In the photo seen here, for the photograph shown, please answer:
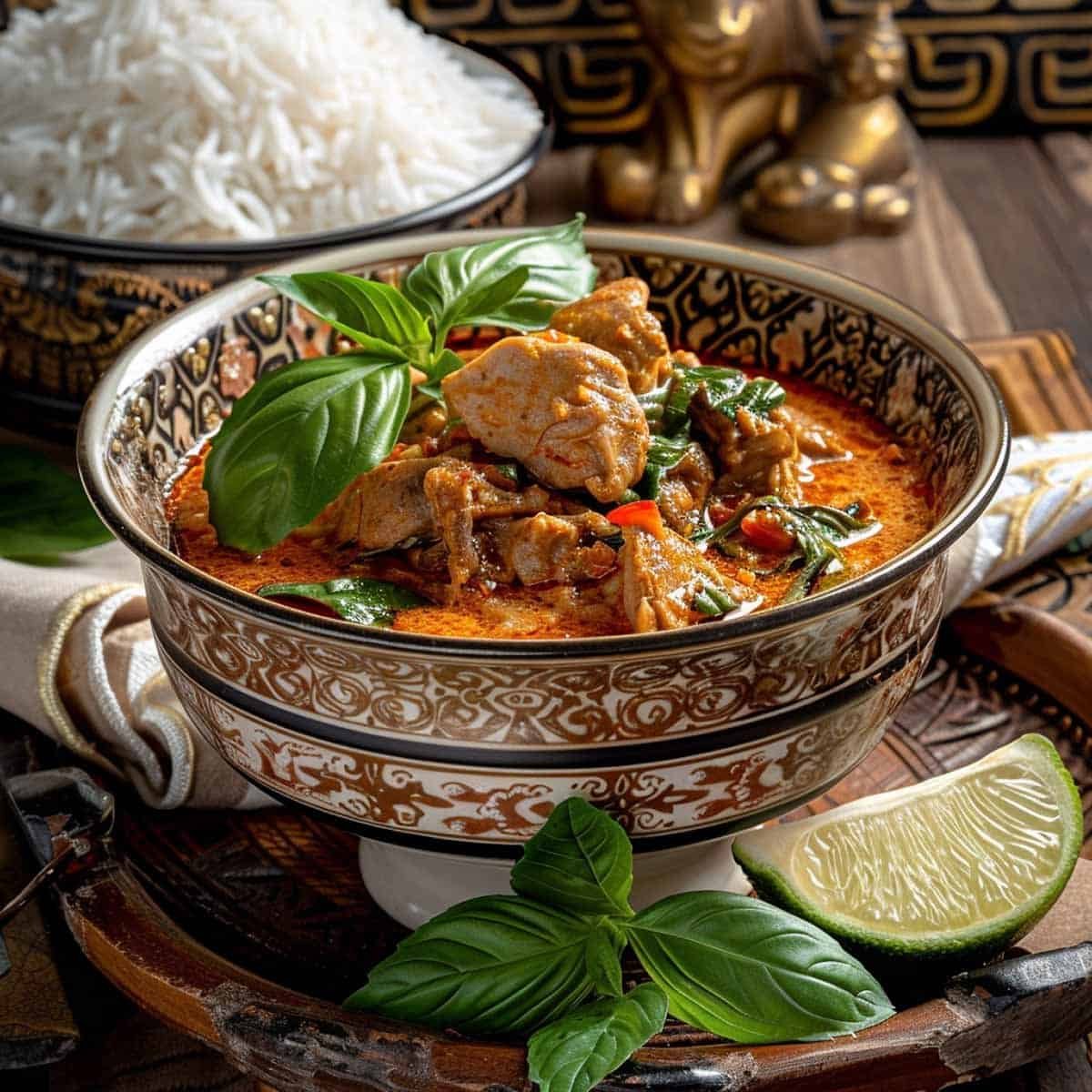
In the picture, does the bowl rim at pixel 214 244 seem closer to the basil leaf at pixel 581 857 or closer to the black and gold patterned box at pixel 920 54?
the basil leaf at pixel 581 857

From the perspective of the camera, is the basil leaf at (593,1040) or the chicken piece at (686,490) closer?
the basil leaf at (593,1040)

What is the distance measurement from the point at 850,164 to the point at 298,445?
2836 mm

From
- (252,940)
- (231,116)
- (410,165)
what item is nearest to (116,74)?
(231,116)

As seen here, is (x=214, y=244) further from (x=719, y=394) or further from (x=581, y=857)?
(x=581, y=857)

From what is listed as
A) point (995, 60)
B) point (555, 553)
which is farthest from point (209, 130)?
point (995, 60)

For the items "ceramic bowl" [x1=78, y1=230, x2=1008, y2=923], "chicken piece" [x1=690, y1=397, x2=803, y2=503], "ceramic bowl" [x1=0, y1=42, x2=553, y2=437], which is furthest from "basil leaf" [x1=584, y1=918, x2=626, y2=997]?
"ceramic bowl" [x1=0, y1=42, x2=553, y2=437]

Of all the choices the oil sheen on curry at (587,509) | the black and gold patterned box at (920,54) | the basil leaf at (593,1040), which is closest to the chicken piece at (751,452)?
the oil sheen on curry at (587,509)

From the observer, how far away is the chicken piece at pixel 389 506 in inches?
69.3

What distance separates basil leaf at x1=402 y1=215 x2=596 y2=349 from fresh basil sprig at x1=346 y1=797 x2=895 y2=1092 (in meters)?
0.70

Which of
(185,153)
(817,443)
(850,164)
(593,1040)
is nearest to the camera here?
(593,1040)

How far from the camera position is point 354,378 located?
1.78 meters

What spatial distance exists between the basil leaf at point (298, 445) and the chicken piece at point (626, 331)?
0.80 ft

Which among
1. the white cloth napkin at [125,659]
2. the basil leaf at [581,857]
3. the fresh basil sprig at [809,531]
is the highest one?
the fresh basil sprig at [809,531]

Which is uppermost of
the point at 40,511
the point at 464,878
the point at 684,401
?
the point at 684,401
